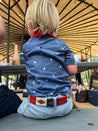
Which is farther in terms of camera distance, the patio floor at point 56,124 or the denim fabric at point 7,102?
the denim fabric at point 7,102

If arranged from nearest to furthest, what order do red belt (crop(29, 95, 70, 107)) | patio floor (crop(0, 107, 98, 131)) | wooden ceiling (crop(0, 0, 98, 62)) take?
patio floor (crop(0, 107, 98, 131)) → red belt (crop(29, 95, 70, 107)) → wooden ceiling (crop(0, 0, 98, 62))

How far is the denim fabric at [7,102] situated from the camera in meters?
1.11

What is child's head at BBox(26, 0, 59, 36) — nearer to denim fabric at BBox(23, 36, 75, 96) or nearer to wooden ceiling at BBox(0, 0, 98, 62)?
denim fabric at BBox(23, 36, 75, 96)

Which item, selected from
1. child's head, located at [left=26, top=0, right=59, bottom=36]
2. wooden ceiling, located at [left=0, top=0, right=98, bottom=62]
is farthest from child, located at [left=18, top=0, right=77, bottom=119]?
wooden ceiling, located at [left=0, top=0, right=98, bottom=62]

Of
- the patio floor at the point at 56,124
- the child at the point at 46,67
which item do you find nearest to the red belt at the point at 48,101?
the child at the point at 46,67

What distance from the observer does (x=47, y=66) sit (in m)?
1.09

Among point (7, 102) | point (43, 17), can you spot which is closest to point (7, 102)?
point (7, 102)

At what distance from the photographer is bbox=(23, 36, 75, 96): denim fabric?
1055mm

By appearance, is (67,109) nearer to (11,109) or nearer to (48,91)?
(48,91)

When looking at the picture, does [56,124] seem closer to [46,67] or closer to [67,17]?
[46,67]

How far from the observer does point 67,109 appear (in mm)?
1126

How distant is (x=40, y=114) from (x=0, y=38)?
2.68 ft

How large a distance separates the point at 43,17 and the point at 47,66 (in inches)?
15.4

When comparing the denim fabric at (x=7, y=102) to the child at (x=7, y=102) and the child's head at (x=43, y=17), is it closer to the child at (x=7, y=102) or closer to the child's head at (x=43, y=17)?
the child at (x=7, y=102)
